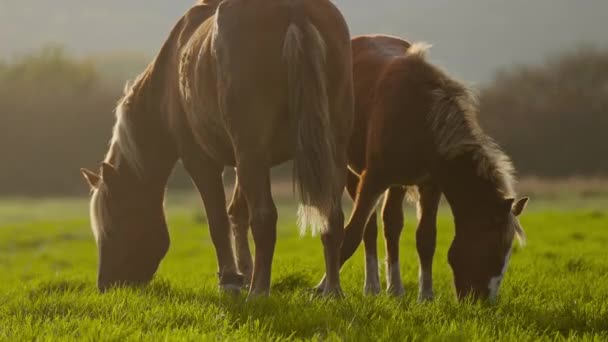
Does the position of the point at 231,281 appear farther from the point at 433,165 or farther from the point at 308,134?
the point at 433,165

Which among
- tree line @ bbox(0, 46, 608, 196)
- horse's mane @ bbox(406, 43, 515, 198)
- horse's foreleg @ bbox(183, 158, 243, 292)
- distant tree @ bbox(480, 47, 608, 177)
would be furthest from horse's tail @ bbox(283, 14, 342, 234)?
→ distant tree @ bbox(480, 47, 608, 177)

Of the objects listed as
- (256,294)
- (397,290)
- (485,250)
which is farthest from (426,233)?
(256,294)

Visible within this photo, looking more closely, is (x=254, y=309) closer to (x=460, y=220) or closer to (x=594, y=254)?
(x=460, y=220)

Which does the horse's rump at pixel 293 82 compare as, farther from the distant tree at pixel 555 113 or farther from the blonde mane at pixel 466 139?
the distant tree at pixel 555 113

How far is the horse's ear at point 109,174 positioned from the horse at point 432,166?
2026mm

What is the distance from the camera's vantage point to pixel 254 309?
504cm

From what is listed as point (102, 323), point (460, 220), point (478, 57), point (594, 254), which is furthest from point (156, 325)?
point (478, 57)

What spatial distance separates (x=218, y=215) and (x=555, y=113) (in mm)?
26564

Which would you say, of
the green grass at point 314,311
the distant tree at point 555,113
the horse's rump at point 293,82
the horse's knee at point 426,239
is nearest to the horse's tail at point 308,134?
the horse's rump at point 293,82

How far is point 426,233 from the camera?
6.99 metres

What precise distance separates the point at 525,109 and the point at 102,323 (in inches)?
1148

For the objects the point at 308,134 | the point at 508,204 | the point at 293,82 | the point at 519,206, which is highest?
the point at 293,82

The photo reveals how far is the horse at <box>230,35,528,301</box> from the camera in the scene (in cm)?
587

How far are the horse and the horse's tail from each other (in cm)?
116
